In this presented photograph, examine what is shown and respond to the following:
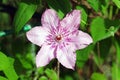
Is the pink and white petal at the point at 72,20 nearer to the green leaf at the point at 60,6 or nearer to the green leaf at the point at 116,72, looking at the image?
the green leaf at the point at 60,6

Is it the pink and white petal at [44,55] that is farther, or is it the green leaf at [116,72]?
the green leaf at [116,72]

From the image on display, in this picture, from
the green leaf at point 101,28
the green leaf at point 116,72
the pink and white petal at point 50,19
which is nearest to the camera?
the pink and white petal at point 50,19

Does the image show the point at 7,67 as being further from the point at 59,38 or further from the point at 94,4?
the point at 94,4

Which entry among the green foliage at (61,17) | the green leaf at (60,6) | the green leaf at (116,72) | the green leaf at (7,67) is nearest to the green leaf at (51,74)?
the green foliage at (61,17)

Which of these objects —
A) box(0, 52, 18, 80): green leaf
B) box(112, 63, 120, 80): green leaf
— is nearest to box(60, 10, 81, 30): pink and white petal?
box(0, 52, 18, 80): green leaf

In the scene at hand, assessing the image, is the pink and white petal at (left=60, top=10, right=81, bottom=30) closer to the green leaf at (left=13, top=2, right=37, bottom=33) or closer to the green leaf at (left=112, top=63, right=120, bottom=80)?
the green leaf at (left=13, top=2, right=37, bottom=33)

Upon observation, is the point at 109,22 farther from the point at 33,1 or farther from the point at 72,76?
the point at 72,76
